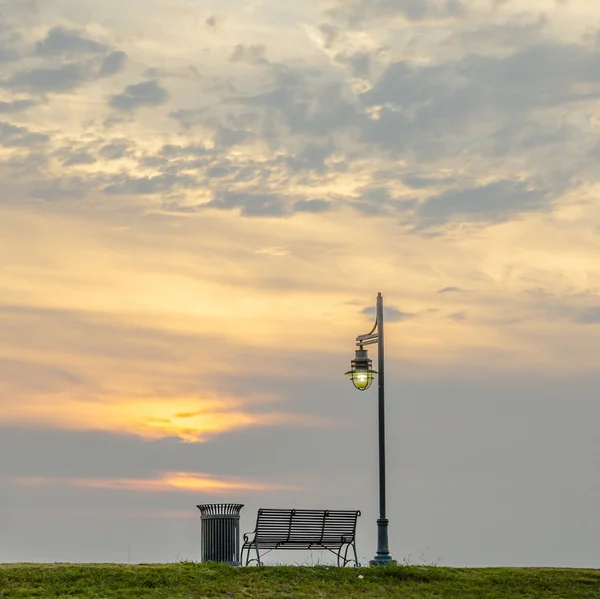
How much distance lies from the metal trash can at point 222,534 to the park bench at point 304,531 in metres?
0.32

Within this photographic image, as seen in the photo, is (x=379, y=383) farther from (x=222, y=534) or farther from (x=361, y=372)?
(x=222, y=534)

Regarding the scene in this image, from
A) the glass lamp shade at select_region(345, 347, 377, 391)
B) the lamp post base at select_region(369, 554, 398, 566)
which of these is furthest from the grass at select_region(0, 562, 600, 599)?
the glass lamp shade at select_region(345, 347, 377, 391)

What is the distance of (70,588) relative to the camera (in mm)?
23047

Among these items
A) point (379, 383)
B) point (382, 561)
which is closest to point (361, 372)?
point (379, 383)

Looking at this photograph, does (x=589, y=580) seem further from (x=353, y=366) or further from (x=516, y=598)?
(x=353, y=366)

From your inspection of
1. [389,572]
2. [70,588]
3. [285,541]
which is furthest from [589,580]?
[70,588]

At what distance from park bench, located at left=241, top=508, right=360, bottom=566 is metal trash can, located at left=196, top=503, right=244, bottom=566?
1.07 ft

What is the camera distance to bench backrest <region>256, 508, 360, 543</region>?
26.4 m

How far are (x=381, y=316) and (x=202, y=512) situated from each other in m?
6.21

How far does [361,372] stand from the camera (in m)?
28.1

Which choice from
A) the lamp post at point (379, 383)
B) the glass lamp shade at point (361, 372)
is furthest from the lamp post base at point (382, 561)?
the glass lamp shade at point (361, 372)

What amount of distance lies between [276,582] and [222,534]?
8.99ft

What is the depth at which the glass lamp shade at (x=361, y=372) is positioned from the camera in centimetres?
2808

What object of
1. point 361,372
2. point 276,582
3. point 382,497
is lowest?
point 276,582
